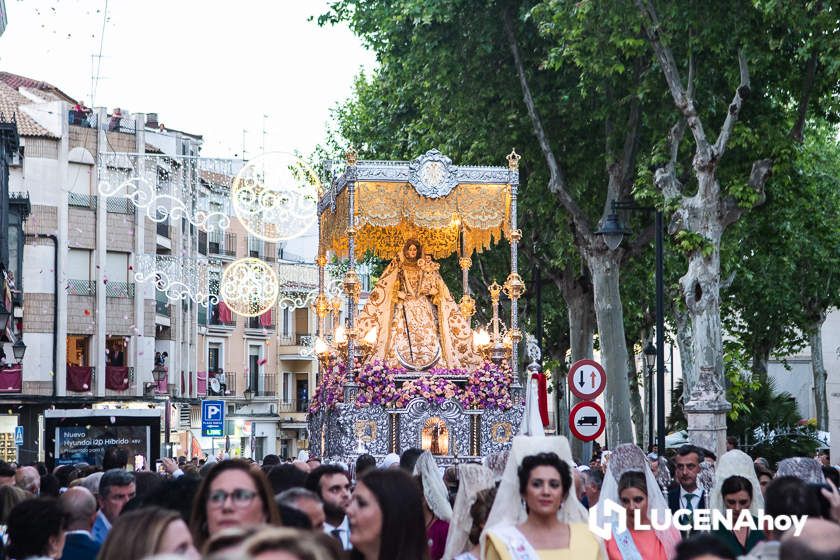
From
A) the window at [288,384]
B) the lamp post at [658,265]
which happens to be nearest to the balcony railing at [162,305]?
the window at [288,384]

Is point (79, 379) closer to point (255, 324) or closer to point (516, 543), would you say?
point (255, 324)

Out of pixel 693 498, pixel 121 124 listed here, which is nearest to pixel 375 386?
pixel 693 498

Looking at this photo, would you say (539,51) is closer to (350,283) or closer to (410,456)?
(350,283)

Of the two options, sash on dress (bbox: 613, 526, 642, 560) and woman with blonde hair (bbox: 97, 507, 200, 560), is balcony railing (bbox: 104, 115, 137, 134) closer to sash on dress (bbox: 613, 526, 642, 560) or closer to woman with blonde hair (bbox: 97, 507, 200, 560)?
sash on dress (bbox: 613, 526, 642, 560)

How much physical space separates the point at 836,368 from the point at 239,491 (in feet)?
49.5

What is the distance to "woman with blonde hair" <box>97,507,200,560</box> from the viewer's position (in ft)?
18.9

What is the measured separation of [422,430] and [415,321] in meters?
2.26

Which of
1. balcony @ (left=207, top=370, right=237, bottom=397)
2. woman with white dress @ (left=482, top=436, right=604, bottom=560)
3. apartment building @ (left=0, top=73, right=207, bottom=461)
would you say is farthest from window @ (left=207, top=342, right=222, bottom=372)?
woman with white dress @ (left=482, top=436, right=604, bottom=560)

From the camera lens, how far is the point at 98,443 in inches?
1157

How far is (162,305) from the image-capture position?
188 feet

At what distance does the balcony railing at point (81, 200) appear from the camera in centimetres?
5117

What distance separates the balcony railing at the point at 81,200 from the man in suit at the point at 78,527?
4250 centimetres

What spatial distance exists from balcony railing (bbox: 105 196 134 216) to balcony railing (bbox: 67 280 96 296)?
243cm

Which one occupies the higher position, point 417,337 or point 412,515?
point 417,337
